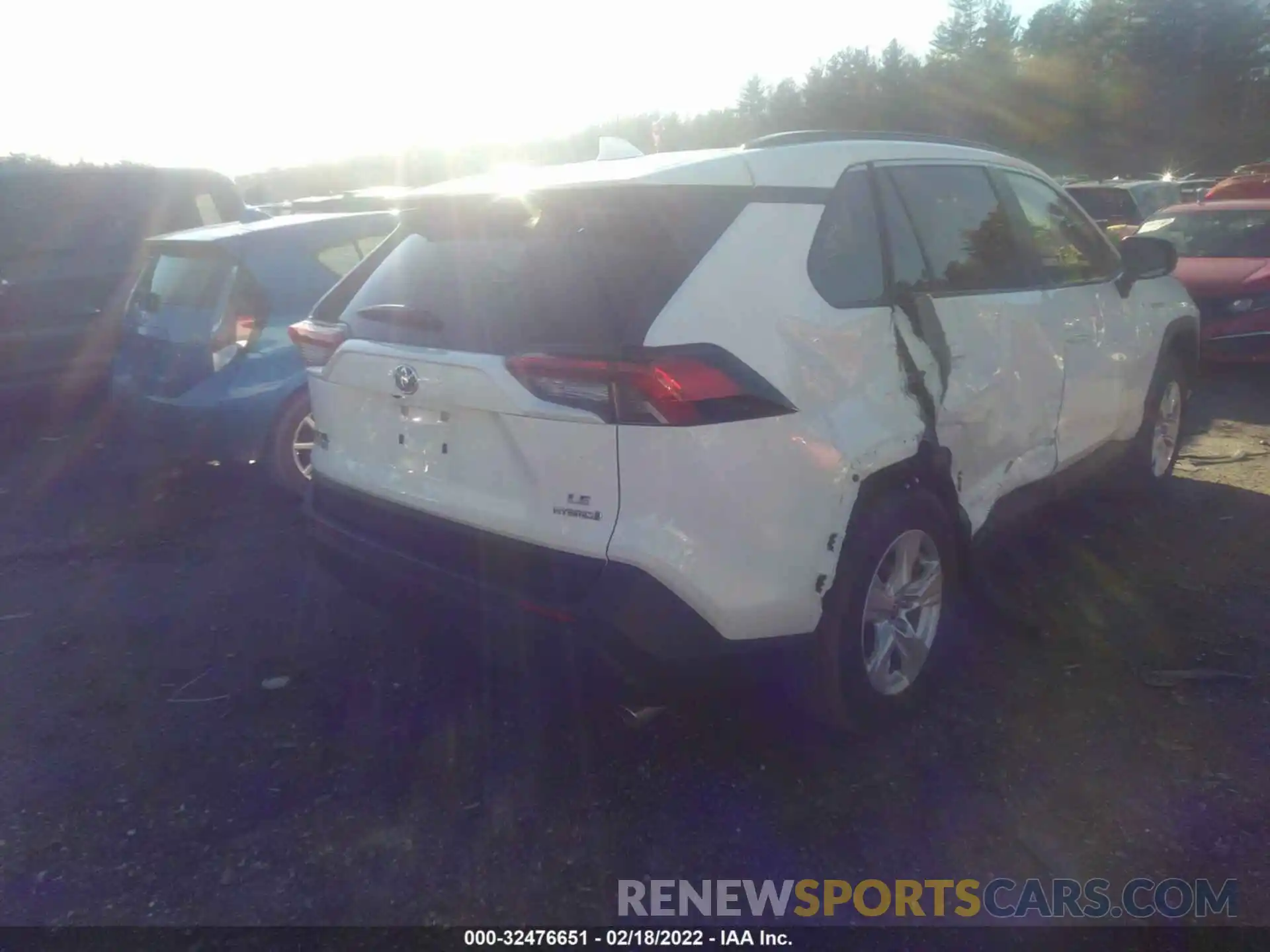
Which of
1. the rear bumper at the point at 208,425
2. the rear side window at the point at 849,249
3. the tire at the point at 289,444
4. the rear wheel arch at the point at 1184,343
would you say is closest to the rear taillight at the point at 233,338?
the rear bumper at the point at 208,425

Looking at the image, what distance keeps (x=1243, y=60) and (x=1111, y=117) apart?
486 centimetres

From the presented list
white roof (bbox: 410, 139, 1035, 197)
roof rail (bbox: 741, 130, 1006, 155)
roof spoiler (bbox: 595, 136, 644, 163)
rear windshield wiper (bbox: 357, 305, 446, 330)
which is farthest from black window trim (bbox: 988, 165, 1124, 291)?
rear windshield wiper (bbox: 357, 305, 446, 330)

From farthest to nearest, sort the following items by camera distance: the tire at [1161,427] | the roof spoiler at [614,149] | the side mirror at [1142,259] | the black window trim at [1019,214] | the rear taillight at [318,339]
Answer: the tire at [1161,427] → the side mirror at [1142,259] → the black window trim at [1019,214] → the roof spoiler at [614,149] → the rear taillight at [318,339]

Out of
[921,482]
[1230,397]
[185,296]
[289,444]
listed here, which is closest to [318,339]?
[921,482]

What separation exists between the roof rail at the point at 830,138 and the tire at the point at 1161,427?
6.08 feet

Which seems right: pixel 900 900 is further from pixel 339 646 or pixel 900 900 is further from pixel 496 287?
pixel 339 646

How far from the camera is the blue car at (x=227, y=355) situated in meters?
5.87

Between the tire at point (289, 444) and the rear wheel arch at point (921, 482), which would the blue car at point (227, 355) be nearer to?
the tire at point (289, 444)

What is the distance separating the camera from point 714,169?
3268 millimetres

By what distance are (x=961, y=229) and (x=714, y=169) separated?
1315 mm

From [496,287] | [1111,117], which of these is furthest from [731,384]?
[1111,117]

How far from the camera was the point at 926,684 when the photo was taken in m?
3.93

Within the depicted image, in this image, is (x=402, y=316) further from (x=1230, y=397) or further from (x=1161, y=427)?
(x=1230, y=397)

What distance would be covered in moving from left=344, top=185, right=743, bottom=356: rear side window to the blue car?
253 centimetres
